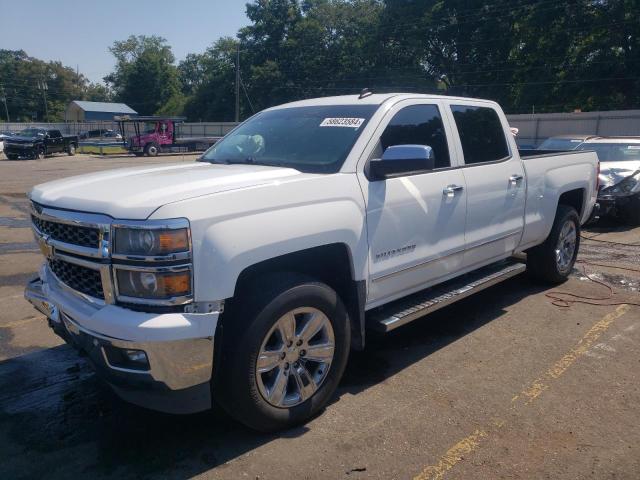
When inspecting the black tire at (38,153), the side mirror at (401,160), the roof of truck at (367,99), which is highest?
the roof of truck at (367,99)

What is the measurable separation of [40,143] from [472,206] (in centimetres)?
A: 3356

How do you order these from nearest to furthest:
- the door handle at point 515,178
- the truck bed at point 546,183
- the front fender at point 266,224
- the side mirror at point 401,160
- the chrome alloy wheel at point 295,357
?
the front fender at point 266,224, the chrome alloy wheel at point 295,357, the side mirror at point 401,160, the door handle at point 515,178, the truck bed at point 546,183

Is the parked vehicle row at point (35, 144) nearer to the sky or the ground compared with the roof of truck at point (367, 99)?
nearer to the ground

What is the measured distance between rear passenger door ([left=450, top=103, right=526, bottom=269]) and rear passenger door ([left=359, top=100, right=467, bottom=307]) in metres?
0.19

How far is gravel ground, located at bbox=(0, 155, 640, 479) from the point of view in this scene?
3.07 metres

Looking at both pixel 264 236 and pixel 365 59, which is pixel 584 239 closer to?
pixel 264 236

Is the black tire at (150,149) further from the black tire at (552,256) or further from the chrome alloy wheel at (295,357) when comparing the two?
the chrome alloy wheel at (295,357)

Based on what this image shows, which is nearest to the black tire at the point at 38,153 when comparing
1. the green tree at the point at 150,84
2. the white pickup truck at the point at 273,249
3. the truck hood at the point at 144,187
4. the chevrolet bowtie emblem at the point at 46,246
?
the white pickup truck at the point at 273,249

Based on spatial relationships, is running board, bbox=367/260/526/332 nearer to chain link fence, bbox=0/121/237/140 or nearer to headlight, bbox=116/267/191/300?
headlight, bbox=116/267/191/300

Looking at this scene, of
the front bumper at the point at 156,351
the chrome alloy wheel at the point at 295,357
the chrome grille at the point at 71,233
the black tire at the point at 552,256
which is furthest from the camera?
the black tire at the point at 552,256

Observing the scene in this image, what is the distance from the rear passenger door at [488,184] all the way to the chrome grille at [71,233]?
2944 mm

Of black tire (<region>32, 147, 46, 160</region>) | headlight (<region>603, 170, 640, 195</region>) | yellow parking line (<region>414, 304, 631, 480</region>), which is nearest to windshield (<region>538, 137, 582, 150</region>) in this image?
headlight (<region>603, 170, 640, 195</region>)

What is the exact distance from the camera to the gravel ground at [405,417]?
3074 millimetres

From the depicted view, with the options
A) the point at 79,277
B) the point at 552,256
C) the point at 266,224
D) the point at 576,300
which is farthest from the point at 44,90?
the point at 266,224
